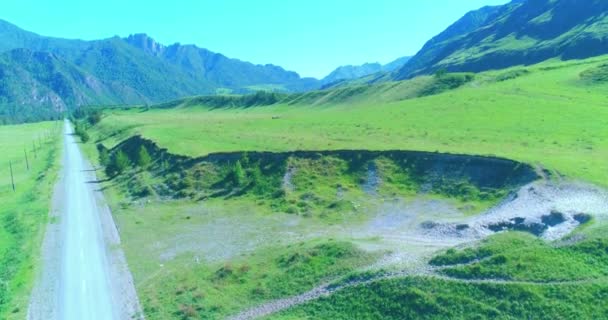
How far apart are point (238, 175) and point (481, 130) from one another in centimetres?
4628

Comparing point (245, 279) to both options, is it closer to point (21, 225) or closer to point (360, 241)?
point (360, 241)

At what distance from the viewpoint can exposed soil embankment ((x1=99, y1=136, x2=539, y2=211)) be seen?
54.5 m

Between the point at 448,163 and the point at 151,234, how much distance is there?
134 ft

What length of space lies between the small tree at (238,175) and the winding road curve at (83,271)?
760 inches

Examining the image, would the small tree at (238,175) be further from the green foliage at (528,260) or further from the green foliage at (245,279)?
the green foliage at (528,260)

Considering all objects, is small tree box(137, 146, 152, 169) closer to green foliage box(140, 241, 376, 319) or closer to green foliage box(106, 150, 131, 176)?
→ green foliage box(106, 150, 131, 176)

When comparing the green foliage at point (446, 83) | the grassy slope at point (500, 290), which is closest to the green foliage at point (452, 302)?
the grassy slope at point (500, 290)

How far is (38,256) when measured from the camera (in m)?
48.8

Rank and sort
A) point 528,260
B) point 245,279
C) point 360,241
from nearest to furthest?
point 528,260
point 245,279
point 360,241

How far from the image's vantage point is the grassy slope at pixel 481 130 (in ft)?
204

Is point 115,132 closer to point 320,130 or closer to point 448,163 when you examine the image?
point 320,130

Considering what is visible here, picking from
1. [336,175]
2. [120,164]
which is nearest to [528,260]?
[336,175]

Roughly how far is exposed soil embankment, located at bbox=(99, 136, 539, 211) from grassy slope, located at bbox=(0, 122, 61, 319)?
16.6 m

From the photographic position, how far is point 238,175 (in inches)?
2717
